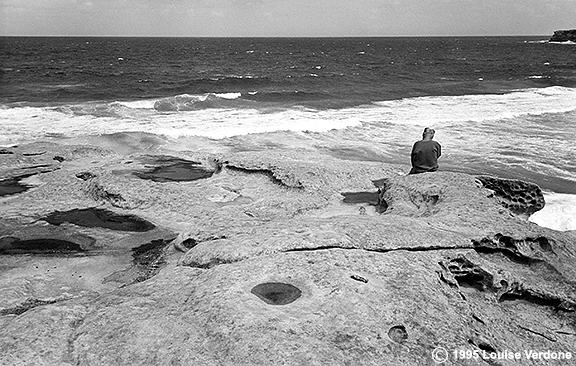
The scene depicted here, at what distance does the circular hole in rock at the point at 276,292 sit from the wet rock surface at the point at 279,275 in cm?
2

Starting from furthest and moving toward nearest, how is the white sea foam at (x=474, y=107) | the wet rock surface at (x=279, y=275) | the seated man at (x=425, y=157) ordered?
the white sea foam at (x=474, y=107)
the seated man at (x=425, y=157)
the wet rock surface at (x=279, y=275)

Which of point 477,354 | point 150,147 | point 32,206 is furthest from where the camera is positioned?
point 150,147

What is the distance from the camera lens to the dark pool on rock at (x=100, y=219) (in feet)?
30.7

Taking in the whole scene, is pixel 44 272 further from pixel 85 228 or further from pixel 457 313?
pixel 457 313

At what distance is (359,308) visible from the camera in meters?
5.21

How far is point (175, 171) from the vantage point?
1277cm

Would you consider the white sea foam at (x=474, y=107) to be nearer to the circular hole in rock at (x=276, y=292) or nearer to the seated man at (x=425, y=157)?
the seated man at (x=425, y=157)

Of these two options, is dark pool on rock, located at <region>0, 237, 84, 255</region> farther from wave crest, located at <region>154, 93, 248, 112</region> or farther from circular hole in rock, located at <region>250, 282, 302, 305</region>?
wave crest, located at <region>154, 93, 248, 112</region>

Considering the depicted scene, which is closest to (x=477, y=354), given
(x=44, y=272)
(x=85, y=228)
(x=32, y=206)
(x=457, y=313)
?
(x=457, y=313)

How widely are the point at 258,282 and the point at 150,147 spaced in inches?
459

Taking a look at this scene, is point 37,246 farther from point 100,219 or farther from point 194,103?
point 194,103

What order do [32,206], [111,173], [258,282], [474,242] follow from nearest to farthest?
[258,282]
[474,242]
[32,206]
[111,173]

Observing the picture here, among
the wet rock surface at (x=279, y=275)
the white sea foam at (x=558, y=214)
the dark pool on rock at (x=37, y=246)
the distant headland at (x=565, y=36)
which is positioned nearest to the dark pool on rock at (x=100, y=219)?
the wet rock surface at (x=279, y=275)

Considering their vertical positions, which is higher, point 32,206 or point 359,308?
point 359,308
